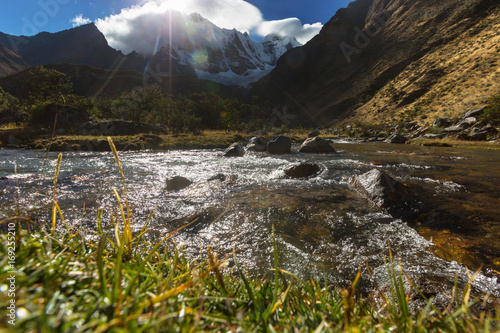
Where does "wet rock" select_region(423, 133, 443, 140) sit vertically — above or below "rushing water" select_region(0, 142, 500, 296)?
above

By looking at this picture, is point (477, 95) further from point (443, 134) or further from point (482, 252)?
point (482, 252)

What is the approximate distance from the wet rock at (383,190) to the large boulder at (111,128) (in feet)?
83.6

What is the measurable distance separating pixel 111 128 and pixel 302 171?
2449cm

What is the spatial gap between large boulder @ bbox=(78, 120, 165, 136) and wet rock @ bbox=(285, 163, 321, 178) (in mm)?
22399

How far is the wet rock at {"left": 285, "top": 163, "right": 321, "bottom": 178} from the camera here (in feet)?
27.5

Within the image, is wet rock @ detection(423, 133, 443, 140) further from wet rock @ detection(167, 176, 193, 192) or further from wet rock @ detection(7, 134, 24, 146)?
wet rock @ detection(7, 134, 24, 146)

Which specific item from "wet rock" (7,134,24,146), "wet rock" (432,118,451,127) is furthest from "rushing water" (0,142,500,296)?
"wet rock" (432,118,451,127)

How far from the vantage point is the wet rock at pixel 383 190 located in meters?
5.01

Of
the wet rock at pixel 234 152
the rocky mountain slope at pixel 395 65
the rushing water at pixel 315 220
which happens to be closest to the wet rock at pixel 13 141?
the rushing water at pixel 315 220

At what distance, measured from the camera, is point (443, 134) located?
77.6ft

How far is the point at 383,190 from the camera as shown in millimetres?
5215

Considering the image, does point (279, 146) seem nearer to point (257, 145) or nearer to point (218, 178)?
point (257, 145)

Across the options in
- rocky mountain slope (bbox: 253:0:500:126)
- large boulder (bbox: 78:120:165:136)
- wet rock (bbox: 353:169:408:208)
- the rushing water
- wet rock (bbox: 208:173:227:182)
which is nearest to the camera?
the rushing water

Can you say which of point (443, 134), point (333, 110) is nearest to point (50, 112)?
point (443, 134)
